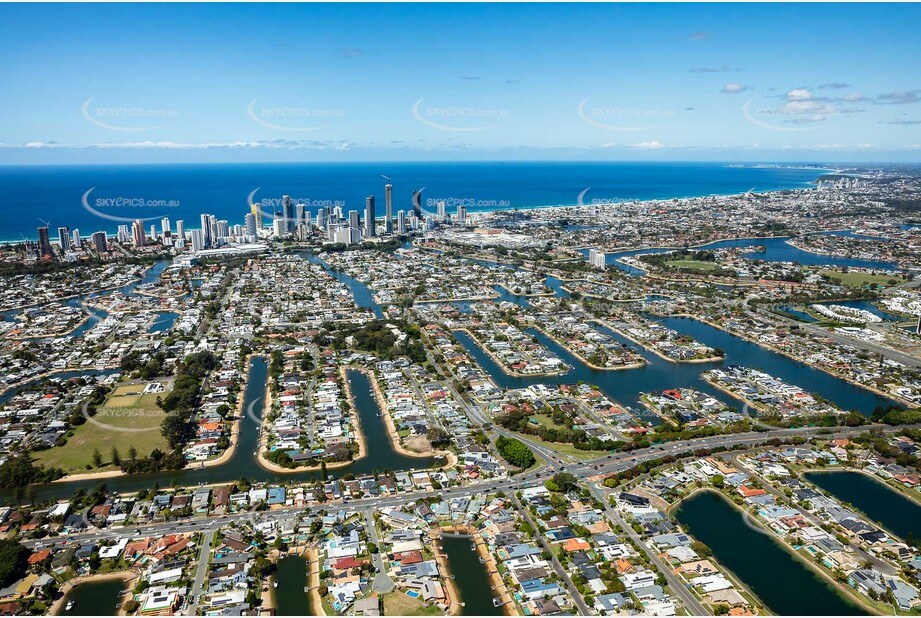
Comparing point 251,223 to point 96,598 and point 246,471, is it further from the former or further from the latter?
point 96,598

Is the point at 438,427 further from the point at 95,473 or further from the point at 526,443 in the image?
the point at 95,473

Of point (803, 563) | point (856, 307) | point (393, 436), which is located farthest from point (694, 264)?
point (803, 563)

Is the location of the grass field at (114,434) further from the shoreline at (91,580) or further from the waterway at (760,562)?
the waterway at (760,562)

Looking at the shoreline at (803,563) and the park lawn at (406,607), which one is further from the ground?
the shoreline at (803,563)

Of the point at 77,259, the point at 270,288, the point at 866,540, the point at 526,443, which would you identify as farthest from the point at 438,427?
the point at 77,259

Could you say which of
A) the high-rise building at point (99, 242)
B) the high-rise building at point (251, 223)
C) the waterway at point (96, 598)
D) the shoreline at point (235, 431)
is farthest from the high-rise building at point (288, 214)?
the waterway at point (96, 598)
